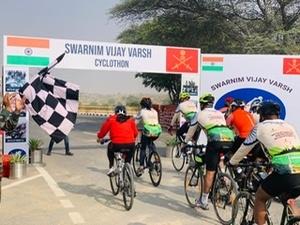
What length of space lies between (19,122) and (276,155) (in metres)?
9.48

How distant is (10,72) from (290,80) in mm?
8825

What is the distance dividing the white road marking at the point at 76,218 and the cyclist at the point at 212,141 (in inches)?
80.9

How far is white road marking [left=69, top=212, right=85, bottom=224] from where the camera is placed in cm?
784

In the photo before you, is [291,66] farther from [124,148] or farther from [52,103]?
[52,103]

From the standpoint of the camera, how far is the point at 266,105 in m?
5.71

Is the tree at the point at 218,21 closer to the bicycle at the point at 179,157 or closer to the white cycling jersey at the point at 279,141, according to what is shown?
the bicycle at the point at 179,157

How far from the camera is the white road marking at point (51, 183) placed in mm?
10148

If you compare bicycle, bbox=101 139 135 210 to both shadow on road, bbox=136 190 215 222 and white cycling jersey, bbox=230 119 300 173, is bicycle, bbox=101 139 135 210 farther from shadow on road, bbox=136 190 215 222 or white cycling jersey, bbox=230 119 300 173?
white cycling jersey, bbox=230 119 300 173

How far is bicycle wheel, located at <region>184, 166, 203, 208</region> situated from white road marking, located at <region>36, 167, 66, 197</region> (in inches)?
102

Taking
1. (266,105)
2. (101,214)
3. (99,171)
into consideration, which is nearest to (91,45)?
(99,171)

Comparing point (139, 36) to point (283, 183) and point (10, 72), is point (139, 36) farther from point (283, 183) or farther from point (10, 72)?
point (283, 183)

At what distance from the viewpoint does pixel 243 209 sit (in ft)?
21.3

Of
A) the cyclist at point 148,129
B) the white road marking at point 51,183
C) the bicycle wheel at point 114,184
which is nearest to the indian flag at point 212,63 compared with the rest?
the cyclist at point 148,129

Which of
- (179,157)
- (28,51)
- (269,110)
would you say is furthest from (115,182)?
(28,51)
